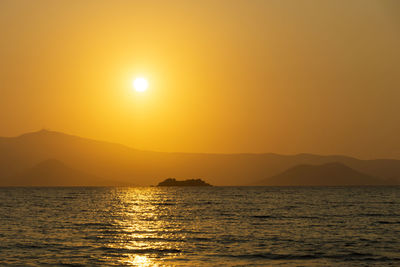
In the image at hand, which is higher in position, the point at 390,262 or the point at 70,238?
the point at 70,238

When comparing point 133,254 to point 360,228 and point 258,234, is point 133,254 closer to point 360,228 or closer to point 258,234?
point 258,234

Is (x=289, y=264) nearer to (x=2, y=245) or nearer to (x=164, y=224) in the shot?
(x=2, y=245)

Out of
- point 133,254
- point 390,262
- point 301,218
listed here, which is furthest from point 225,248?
point 301,218

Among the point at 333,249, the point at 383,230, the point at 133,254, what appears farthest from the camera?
the point at 383,230

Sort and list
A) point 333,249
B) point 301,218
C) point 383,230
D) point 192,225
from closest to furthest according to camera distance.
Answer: point 333,249
point 383,230
point 192,225
point 301,218

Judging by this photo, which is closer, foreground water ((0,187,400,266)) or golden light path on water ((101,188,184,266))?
foreground water ((0,187,400,266))

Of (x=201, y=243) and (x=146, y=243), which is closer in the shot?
(x=201, y=243)

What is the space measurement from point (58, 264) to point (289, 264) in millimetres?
16471

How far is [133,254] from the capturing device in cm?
3981

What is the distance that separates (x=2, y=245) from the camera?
43969 mm

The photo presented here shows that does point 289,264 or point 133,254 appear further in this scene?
point 133,254

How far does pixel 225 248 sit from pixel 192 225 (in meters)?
21.5

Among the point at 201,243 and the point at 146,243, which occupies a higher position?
the point at 146,243

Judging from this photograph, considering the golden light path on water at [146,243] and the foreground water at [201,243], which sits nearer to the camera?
the foreground water at [201,243]
